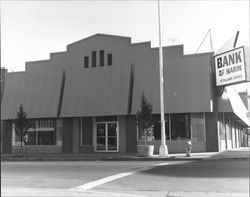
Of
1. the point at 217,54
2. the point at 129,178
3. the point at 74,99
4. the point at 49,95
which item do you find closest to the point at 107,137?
the point at 74,99

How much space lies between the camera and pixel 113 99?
26047 mm

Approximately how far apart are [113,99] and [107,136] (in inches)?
119

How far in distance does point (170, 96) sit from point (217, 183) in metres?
14.2

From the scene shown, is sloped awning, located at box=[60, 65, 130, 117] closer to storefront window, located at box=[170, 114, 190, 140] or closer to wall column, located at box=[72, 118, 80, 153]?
wall column, located at box=[72, 118, 80, 153]

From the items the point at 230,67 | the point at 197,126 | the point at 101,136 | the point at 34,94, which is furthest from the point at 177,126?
the point at 34,94

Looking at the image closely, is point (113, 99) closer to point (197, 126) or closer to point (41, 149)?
point (197, 126)

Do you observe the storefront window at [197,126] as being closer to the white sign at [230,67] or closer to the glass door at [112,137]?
the white sign at [230,67]

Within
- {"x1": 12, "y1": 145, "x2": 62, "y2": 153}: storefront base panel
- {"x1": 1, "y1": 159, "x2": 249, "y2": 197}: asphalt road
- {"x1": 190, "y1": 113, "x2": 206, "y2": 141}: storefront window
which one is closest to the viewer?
{"x1": 1, "y1": 159, "x2": 249, "y2": 197}: asphalt road

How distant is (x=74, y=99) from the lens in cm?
2727

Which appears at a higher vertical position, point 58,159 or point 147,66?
point 147,66

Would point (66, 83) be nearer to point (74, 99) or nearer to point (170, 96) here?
point (74, 99)

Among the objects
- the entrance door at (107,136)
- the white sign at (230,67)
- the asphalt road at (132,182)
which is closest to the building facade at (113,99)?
the entrance door at (107,136)

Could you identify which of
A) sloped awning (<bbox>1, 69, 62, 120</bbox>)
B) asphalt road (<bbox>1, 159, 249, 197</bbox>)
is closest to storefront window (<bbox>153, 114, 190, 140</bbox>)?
sloped awning (<bbox>1, 69, 62, 120</bbox>)

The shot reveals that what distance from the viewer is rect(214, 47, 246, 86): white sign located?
76.4ft
